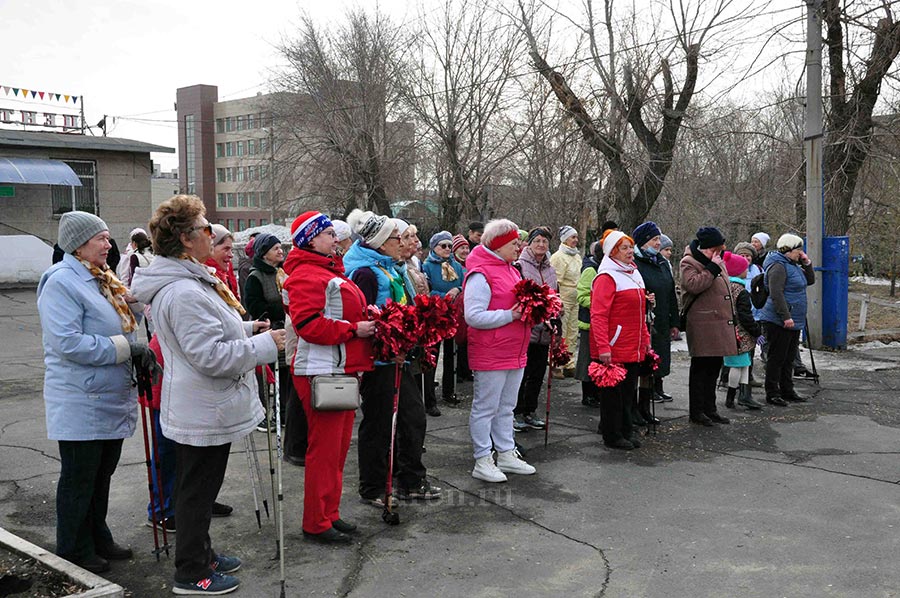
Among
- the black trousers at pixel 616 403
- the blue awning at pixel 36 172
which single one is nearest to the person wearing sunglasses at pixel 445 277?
the black trousers at pixel 616 403

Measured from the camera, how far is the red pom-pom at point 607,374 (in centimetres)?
714

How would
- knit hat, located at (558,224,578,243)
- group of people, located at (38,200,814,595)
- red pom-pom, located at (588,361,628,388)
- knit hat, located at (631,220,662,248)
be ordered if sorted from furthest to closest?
knit hat, located at (558,224,578,243), knit hat, located at (631,220,662,248), red pom-pom, located at (588,361,628,388), group of people, located at (38,200,814,595)

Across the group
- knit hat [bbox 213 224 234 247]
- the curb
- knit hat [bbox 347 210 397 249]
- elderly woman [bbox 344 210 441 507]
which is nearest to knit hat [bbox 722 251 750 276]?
elderly woman [bbox 344 210 441 507]

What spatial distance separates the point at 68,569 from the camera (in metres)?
4.34

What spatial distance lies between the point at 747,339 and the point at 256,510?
19.2ft

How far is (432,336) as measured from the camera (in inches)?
222

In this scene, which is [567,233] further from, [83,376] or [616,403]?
[83,376]

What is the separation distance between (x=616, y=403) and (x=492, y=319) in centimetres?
181

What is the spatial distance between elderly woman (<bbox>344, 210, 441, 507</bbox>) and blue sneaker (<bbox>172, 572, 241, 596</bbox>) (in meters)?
1.59

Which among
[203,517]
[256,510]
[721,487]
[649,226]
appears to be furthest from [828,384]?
[203,517]

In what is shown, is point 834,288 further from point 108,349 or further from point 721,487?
point 108,349

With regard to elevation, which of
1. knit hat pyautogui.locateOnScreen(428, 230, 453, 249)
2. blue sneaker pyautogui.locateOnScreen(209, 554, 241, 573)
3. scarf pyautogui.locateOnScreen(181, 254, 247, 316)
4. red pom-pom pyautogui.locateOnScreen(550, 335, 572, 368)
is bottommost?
blue sneaker pyautogui.locateOnScreen(209, 554, 241, 573)

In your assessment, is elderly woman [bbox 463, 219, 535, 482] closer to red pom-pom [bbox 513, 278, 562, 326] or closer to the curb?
red pom-pom [bbox 513, 278, 562, 326]

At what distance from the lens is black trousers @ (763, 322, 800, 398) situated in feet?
30.9
